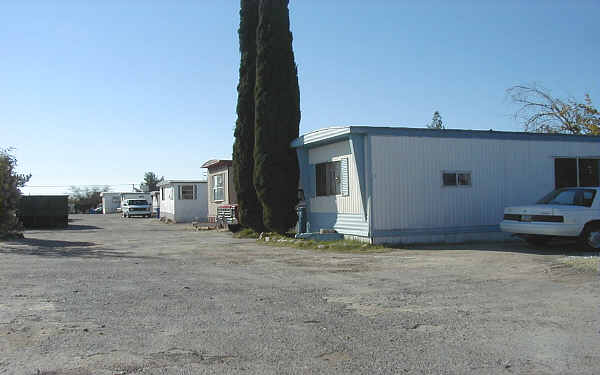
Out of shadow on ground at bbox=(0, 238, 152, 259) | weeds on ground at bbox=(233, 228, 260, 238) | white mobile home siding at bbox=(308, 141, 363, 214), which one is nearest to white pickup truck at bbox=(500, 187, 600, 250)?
white mobile home siding at bbox=(308, 141, 363, 214)

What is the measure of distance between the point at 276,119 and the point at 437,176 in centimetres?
561

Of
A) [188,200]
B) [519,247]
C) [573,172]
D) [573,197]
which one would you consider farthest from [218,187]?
[573,197]

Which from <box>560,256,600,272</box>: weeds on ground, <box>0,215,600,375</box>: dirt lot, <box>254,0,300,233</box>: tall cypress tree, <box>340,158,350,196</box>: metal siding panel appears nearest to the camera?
<box>0,215,600,375</box>: dirt lot

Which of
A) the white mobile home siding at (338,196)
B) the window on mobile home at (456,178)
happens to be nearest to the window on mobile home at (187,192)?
the white mobile home siding at (338,196)

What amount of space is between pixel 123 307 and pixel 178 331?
Result: 5.09ft

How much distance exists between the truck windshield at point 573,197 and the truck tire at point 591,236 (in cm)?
49

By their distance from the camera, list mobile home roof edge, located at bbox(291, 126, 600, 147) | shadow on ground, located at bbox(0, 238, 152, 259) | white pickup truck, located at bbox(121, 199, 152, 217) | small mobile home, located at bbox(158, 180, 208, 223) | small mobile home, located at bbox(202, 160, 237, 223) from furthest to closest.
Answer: white pickup truck, located at bbox(121, 199, 152, 217) → small mobile home, located at bbox(158, 180, 208, 223) → small mobile home, located at bbox(202, 160, 237, 223) → mobile home roof edge, located at bbox(291, 126, 600, 147) → shadow on ground, located at bbox(0, 238, 152, 259)

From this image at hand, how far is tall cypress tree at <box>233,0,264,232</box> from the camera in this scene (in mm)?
19891

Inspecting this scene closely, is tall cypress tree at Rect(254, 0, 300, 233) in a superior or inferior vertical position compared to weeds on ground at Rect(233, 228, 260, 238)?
superior

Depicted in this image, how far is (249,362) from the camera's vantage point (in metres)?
4.80

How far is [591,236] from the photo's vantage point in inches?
472

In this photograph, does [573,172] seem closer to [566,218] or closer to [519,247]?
[519,247]

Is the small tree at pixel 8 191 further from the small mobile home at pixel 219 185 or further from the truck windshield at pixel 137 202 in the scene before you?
the truck windshield at pixel 137 202

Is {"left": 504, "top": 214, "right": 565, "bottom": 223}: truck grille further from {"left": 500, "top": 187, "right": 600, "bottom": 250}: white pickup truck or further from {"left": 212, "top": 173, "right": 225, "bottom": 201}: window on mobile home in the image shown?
{"left": 212, "top": 173, "right": 225, "bottom": 201}: window on mobile home
